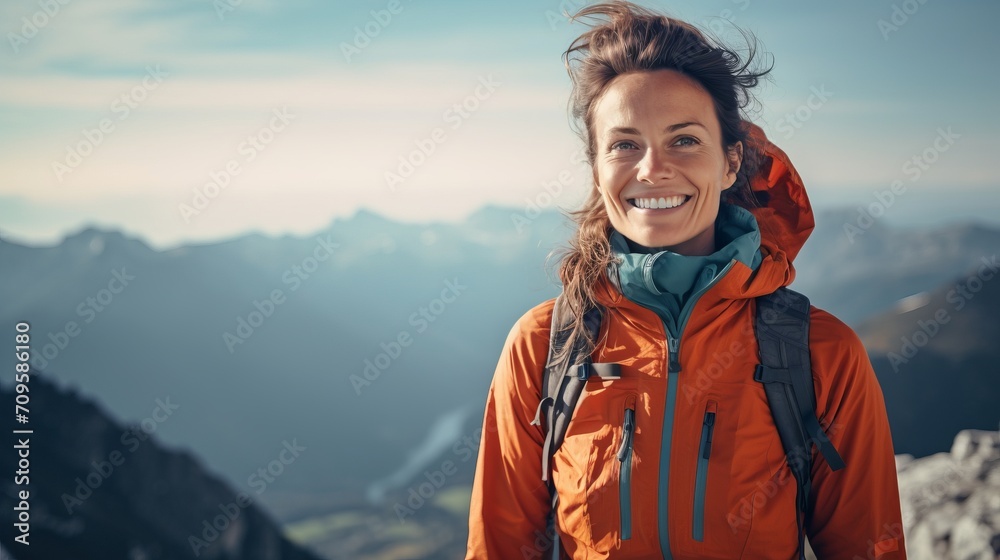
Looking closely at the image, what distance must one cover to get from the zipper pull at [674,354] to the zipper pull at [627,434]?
0.17 meters

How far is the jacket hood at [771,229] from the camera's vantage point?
2.12 metres

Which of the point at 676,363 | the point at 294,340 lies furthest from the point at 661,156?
the point at 294,340

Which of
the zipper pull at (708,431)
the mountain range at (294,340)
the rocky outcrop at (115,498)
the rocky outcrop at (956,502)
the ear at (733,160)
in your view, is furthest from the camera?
the mountain range at (294,340)

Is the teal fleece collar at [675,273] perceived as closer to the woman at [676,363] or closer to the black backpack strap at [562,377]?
the woman at [676,363]

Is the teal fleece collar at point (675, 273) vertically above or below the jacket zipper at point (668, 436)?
above

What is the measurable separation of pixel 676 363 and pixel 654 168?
1.85 ft

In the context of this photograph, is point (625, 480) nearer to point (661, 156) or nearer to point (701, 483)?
point (701, 483)

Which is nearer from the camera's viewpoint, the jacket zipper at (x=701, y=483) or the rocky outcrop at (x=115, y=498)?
the jacket zipper at (x=701, y=483)

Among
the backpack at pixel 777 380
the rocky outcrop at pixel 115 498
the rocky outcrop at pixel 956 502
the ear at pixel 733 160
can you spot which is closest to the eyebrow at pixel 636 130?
the ear at pixel 733 160

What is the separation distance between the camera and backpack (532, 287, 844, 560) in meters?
2.05

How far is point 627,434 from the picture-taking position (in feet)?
6.82

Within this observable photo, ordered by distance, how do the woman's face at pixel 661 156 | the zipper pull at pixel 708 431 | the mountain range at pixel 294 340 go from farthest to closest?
the mountain range at pixel 294 340
the woman's face at pixel 661 156
the zipper pull at pixel 708 431

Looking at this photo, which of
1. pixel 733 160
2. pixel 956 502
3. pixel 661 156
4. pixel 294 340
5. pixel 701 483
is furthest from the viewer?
pixel 294 340

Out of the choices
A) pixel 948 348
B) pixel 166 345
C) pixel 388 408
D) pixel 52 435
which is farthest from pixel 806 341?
pixel 166 345
